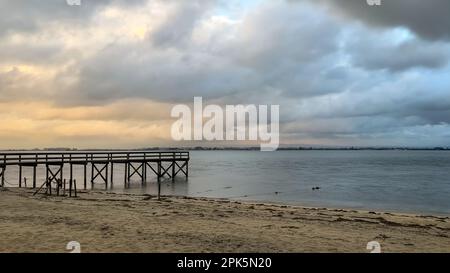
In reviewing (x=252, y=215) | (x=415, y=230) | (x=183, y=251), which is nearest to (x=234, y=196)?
(x=252, y=215)

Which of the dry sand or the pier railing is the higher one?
the pier railing

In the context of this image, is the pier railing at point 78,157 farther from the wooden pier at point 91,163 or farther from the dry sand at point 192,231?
the dry sand at point 192,231

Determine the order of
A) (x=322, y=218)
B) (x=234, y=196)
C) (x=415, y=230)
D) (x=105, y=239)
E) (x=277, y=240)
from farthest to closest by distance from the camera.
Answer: (x=234, y=196) → (x=322, y=218) → (x=415, y=230) → (x=277, y=240) → (x=105, y=239)

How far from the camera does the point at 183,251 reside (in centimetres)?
990

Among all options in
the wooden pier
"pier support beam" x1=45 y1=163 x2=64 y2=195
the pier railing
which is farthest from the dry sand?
the pier railing

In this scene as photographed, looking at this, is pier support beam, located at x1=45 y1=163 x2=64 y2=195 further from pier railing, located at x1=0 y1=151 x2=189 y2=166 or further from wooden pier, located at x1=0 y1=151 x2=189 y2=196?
pier railing, located at x1=0 y1=151 x2=189 y2=166

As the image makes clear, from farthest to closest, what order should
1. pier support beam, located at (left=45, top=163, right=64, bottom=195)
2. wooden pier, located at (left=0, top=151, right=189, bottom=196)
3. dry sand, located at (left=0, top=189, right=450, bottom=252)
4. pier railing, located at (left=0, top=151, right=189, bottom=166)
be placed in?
pier railing, located at (left=0, top=151, right=189, bottom=166), wooden pier, located at (left=0, top=151, right=189, bottom=196), pier support beam, located at (left=45, top=163, right=64, bottom=195), dry sand, located at (left=0, top=189, right=450, bottom=252)

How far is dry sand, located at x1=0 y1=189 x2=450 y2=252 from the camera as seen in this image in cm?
1052

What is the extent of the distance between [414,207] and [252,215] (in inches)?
684

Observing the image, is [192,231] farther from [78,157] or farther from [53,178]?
[78,157]

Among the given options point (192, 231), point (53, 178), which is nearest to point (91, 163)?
point (53, 178)

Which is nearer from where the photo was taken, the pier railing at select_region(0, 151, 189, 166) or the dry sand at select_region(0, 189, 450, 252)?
the dry sand at select_region(0, 189, 450, 252)

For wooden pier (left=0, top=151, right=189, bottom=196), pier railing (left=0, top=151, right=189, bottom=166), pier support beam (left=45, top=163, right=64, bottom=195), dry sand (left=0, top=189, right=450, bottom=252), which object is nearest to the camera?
dry sand (left=0, top=189, right=450, bottom=252)
